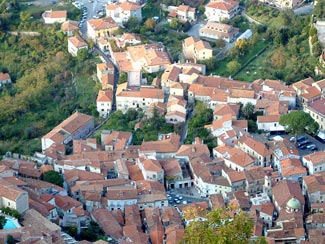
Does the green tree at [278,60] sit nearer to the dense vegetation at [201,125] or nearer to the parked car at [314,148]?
the dense vegetation at [201,125]

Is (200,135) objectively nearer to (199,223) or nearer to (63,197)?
(63,197)

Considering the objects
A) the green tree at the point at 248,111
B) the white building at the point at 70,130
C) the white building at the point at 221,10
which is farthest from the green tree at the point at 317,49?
the white building at the point at 70,130

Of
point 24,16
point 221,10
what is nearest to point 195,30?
point 221,10

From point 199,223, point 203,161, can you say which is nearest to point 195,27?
point 203,161

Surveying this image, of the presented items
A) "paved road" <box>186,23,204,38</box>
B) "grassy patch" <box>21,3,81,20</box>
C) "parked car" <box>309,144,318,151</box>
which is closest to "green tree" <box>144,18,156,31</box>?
"paved road" <box>186,23,204,38</box>

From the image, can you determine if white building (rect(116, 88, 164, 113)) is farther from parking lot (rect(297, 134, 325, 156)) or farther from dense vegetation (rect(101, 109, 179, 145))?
parking lot (rect(297, 134, 325, 156))

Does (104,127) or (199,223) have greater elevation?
(199,223)
